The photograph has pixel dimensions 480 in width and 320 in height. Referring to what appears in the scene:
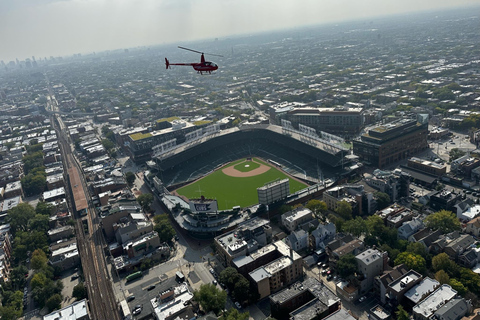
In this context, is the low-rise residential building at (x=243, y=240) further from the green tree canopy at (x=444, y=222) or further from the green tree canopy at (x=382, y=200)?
the green tree canopy at (x=444, y=222)

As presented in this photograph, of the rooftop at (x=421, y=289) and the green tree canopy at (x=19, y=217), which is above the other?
the green tree canopy at (x=19, y=217)

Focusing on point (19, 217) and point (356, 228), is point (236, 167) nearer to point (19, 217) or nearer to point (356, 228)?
point (356, 228)

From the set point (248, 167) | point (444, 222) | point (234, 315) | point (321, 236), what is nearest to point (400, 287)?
point (321, 236)

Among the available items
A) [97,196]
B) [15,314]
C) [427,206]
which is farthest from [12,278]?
[427,206]

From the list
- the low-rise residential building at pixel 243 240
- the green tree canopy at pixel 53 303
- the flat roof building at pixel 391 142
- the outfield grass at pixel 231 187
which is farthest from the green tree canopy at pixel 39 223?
the flat roof building at pixel 391 142

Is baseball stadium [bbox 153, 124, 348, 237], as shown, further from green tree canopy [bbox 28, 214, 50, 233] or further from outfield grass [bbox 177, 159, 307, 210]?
green tree canopy [bbox 28, 214, 50, 233]

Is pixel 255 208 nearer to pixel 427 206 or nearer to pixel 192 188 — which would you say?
pixel 192 188
